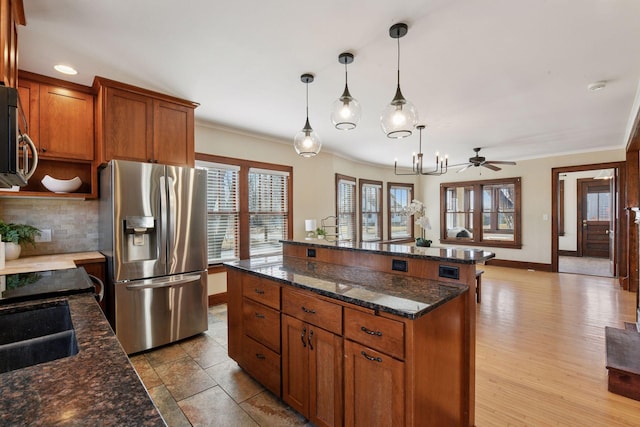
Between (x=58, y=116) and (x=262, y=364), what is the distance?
112 inches

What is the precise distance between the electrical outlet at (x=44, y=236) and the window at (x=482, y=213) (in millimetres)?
7908

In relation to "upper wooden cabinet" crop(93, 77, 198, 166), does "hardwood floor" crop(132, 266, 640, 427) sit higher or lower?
lower

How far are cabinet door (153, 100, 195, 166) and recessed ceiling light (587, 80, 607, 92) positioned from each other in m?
4.01

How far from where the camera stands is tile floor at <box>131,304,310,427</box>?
6.42 feet

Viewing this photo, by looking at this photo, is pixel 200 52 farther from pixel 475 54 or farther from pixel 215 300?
pixel 215 300

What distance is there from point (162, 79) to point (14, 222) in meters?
1.91

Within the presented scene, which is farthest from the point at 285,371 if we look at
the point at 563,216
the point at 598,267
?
the point at 563,216

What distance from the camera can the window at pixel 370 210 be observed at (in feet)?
23.2

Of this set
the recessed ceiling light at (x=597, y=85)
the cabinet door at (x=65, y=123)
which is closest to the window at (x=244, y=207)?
the cabinet door at (x=65, y=123)

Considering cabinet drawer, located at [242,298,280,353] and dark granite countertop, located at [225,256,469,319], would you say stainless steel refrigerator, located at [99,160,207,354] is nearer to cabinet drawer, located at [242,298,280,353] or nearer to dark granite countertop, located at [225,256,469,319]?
dark granite countertop, located at [225,256,469,319]

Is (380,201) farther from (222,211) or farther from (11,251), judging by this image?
(11,251)

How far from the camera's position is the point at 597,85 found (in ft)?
9.44

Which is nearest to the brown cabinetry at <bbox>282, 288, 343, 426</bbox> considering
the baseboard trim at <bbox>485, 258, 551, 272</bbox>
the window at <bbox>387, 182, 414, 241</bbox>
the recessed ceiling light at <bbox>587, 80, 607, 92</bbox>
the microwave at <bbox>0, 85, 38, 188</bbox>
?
the microwave at <bbox>0, 85, 38, 188</bbox>

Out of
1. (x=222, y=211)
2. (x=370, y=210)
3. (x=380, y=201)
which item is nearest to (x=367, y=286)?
(x=222, y=211)
